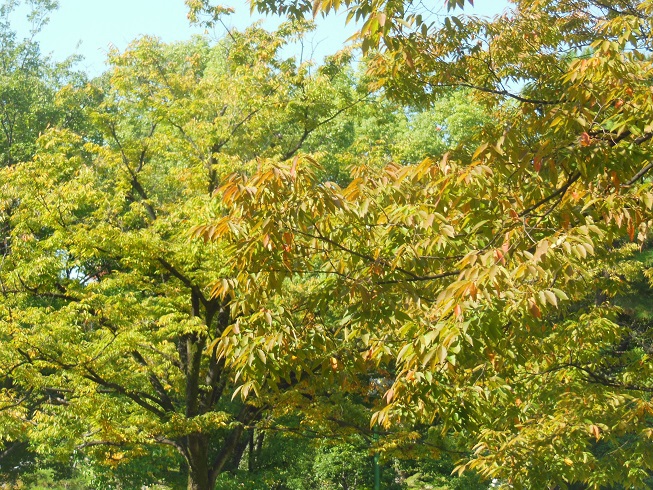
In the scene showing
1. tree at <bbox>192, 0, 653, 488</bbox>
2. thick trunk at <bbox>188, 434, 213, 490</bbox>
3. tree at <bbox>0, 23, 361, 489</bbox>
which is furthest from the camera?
thick trunk at <bbox>188, 434, 213, 490</bbox>

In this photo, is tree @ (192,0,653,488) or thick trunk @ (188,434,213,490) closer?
tree @ (192,0,653,488)

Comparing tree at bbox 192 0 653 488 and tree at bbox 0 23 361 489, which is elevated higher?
tree at bbox 0 23 361 489

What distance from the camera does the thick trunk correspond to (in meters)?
12.5

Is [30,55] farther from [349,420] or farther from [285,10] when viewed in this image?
[285,10]

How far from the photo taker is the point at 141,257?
1150 centimetres

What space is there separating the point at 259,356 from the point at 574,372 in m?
5.15

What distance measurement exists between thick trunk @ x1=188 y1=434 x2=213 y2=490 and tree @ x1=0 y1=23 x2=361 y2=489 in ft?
0.08

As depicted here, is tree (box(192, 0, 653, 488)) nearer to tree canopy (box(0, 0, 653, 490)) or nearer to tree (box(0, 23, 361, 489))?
tree canopy (box(0, 0, 653, 490))

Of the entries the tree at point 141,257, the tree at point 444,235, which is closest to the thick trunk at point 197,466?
the tree at point 141,257

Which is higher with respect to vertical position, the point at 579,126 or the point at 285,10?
the point at 285,10

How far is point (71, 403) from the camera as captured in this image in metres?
10.8

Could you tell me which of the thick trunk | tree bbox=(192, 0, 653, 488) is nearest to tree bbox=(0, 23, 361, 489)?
the thick trunk

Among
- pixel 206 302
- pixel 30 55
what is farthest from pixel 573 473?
pixel 30 55

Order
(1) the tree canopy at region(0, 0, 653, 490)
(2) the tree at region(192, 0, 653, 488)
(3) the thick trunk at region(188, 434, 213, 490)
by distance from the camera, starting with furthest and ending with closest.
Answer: (3) the thick trunk at region(188, 434, 213, 490), (1) the tree canopy at region(0, 0, 653, 490), (2) the tree at region(192, 0, 653, 488)
